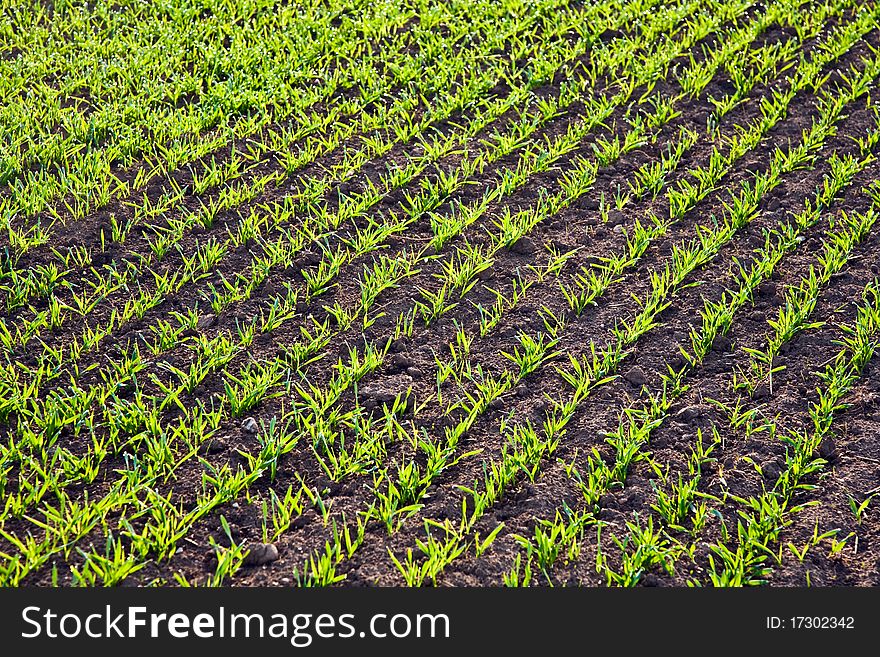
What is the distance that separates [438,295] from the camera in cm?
363

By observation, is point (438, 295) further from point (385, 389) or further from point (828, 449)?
point (828, 449)

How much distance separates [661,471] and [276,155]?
7.92 ft

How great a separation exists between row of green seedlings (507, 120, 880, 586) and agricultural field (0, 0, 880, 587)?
0.05 feet

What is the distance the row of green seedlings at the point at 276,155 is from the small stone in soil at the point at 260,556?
1.51 m

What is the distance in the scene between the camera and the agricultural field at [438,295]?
2.75 m

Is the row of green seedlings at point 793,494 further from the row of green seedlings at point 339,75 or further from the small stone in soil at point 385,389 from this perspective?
the row of green seedlings at point 339,75

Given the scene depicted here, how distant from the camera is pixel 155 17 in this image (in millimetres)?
5359

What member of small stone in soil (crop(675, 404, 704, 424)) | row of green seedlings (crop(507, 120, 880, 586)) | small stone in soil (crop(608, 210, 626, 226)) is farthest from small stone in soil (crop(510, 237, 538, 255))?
small stone in soil (crop(675, 404, 704, 424))

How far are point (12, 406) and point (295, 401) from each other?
93 cm

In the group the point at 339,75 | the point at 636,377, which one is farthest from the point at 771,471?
the point at 339,75

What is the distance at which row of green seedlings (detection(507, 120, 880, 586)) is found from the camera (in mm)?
2670

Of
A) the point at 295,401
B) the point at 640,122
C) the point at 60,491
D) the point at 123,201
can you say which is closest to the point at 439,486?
the point at 295,401

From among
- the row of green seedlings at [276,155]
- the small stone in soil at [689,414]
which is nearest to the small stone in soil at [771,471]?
the small stone in soil at [689,414]

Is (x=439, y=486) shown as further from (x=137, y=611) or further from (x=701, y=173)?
(x=701, y=173)
